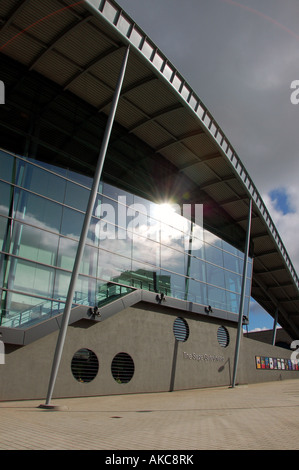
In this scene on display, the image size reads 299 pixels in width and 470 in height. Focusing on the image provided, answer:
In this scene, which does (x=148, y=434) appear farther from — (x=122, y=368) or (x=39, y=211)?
(x=39, y=211)

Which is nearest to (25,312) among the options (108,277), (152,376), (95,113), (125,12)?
(108,277)

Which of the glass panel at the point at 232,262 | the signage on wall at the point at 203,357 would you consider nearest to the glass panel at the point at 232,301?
the glass panel at the point at 232,262

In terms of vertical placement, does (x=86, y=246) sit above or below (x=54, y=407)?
above

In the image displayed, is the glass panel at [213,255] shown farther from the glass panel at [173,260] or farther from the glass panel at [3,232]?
the glass panel at [3,232]

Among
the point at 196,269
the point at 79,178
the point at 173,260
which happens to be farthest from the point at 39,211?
the point at 196,269

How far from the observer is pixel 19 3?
15.0 metres

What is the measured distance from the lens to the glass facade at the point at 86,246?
15.9m

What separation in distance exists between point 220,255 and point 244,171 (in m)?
6.86

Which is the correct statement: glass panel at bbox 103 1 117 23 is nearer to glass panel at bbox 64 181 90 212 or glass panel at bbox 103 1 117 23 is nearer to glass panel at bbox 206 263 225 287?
glass panel at bbox 64 181 90 212

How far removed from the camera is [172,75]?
18875 millimetres

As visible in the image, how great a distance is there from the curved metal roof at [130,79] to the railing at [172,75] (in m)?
0.04

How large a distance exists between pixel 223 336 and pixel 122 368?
36.9ft

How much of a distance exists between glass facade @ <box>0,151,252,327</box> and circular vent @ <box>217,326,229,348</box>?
69.9 inches

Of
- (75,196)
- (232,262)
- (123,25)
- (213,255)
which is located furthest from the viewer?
(232,262)
